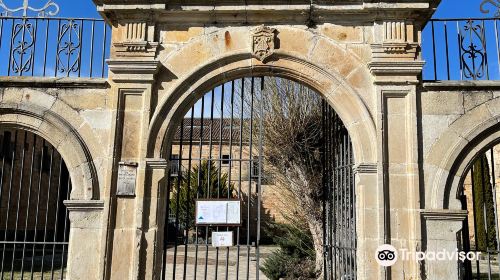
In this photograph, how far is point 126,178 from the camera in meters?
4.80

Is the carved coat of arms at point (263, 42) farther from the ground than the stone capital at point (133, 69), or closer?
farther from the ground

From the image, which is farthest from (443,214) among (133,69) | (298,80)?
(133,69)

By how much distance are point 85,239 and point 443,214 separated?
12.0 ft

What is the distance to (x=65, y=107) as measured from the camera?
16.6 feet

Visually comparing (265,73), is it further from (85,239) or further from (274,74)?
(85,239)

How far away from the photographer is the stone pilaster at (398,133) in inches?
182

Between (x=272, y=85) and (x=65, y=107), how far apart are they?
604 centimetres

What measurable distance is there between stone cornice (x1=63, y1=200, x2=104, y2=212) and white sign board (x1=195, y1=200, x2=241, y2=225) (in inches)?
40.3

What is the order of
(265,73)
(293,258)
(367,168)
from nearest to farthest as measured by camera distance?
(367,168) < (265,73) < (293,258)

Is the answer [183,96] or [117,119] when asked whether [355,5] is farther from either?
[117,119]

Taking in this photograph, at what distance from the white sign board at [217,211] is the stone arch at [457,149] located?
6.70 feet

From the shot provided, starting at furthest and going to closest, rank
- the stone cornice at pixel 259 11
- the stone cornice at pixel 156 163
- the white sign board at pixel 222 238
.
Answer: the white sign board at pixel 222 238 → the stone cornice at pixel 259 11 → the stone cornice at pixel 156 163

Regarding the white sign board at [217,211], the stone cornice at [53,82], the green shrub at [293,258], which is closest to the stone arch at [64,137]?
the stone cornice at [53,82]

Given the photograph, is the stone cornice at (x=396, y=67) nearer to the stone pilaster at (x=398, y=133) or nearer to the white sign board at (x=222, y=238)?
the stone pilaster at (x=398, y=133)
